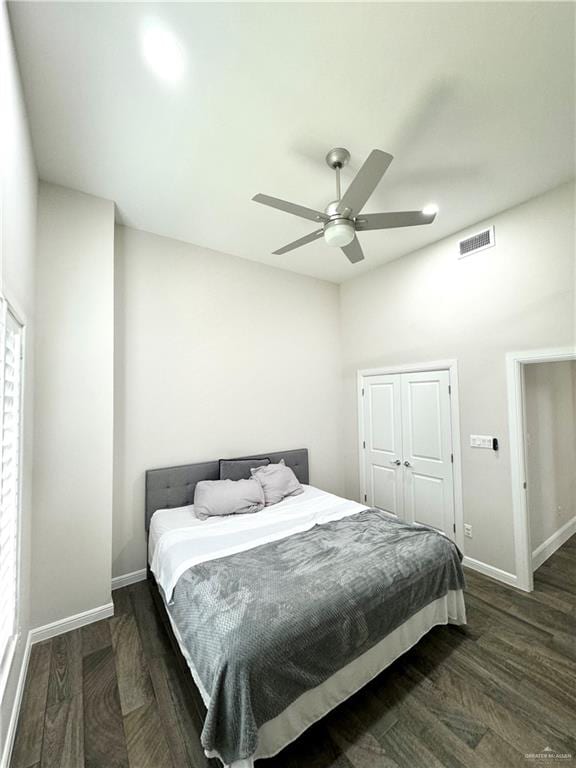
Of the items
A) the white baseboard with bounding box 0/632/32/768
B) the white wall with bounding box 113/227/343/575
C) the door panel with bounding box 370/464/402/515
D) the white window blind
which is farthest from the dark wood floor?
the door panel with bounding box 370/464/402/515

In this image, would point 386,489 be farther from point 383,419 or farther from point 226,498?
point 226,498

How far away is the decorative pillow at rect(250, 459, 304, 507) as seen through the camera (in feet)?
10.1

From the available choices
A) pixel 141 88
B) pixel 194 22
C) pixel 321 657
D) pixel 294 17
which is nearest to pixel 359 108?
pixel 294 17

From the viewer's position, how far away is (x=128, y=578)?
282 cm

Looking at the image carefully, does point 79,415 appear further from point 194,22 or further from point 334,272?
point 334,272

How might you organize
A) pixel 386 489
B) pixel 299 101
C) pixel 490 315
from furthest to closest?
pixel 386 489
pixel 490 315
pixel 299 101

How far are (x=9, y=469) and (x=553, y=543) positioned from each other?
190 inches

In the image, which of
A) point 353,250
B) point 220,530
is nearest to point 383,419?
point 353,250

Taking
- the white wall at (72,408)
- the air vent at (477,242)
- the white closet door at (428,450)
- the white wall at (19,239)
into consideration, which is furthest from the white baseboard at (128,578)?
the air vent at (477,242)

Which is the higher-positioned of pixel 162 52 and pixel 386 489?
pixel 162 52

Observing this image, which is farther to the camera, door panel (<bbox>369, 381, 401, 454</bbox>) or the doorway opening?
door panel (<bbox>369, 381, 401, 454</bbox>)

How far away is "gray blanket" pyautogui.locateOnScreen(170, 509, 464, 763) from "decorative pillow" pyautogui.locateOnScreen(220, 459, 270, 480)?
1133 mm

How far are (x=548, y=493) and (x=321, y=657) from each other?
3.24 m

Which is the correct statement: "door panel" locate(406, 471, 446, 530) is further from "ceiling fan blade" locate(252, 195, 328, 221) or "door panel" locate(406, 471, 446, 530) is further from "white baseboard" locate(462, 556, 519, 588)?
"ceiling fan blade" locate(252, 195, 328, 221)
